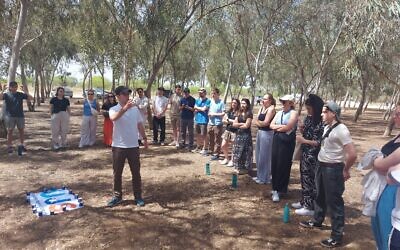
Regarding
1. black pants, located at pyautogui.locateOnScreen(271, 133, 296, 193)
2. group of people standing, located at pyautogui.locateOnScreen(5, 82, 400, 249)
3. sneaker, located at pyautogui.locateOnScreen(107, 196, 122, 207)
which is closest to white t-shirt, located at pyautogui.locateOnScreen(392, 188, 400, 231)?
group of people standing, located at pyautogui.locateOnScreen(5, 82, 400, 249)

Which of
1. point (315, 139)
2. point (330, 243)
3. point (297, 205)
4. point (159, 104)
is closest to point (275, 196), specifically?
point (297, 205)

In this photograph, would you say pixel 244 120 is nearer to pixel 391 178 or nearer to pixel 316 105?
pixel 316 105

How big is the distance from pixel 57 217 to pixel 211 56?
110 ft

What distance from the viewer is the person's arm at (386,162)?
263 cm

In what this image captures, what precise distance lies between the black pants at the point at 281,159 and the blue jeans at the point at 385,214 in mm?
3001

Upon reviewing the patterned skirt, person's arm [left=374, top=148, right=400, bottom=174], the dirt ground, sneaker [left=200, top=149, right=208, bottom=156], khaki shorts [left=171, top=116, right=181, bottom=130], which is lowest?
the dirt ground

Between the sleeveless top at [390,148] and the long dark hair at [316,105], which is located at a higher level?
the long dark hair at [316,105]

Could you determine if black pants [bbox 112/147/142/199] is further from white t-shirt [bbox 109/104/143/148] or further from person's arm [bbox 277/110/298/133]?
person's arm [bbox 277/110/298/133]

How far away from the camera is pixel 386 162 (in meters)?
2.74

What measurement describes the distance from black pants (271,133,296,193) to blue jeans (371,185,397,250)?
3.00 meters

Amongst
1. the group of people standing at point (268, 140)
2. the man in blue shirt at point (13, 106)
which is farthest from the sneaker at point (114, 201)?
the man in blue shirt at point (13, 106)

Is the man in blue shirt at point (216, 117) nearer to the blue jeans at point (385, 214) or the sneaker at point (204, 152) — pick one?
the sneaker at point (204, 152)

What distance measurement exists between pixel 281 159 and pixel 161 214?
2112 millimetres

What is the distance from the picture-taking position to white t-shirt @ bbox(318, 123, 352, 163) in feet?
13.7
